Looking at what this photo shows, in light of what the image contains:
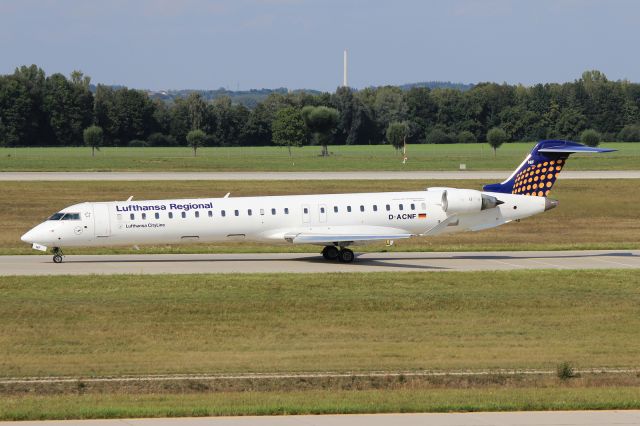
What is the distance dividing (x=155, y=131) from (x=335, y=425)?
138 meters

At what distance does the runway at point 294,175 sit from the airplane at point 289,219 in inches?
1394

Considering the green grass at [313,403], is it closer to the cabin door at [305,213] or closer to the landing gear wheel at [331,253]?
the cabin door at [305,213]

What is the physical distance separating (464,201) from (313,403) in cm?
1999

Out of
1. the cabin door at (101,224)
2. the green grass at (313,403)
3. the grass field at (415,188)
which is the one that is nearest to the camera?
the green grass at (313,403)

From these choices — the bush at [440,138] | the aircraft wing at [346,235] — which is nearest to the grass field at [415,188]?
the aircraft wing at [346,235]

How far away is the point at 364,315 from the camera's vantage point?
1011 inches

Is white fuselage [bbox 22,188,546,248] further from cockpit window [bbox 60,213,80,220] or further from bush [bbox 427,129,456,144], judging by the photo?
bush [bbox 427,129,456,144]

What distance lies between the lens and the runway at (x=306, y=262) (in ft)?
109

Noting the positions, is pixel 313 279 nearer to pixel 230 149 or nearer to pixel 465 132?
pixel 230 149

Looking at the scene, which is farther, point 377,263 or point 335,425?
point 377,263

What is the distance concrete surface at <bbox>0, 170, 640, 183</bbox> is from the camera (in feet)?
237

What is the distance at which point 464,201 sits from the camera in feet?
115

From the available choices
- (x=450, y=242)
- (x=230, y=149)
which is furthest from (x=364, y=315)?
(x=230, y=149)

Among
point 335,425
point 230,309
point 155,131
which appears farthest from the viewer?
→ point 155,131
